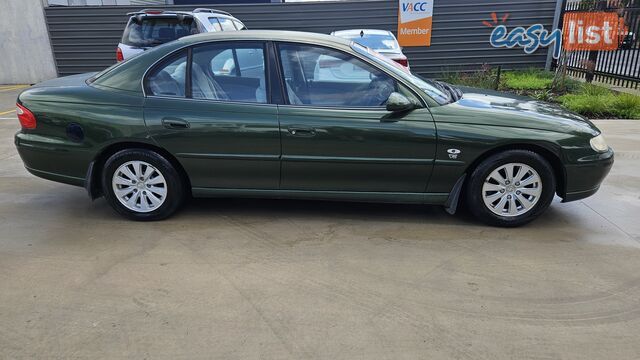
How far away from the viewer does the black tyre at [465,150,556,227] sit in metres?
3.88

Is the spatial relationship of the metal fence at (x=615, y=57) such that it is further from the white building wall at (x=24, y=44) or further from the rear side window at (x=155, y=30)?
the white building wall at (x=24, y=44)

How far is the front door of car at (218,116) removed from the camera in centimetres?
390

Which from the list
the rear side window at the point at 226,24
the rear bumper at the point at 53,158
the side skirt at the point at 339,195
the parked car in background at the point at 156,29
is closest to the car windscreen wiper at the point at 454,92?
the side skirt at the point at 339,195

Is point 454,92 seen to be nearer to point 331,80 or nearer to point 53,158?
point 331,80

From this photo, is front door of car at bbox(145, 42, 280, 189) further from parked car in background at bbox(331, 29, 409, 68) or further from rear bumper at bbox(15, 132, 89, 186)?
parked car in background at bbox(331, 29, 409, 68)

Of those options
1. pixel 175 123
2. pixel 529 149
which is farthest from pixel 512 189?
pixel 175 123

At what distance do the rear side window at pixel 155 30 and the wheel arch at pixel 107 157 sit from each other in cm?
482

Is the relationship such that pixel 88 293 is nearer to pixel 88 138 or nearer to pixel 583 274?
pixel 88 138

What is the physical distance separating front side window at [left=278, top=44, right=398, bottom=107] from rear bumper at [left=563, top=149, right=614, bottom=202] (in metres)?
1.63

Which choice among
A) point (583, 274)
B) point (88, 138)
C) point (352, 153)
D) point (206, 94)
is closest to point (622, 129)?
point (583, 274)

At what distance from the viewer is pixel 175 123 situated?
3920 mm

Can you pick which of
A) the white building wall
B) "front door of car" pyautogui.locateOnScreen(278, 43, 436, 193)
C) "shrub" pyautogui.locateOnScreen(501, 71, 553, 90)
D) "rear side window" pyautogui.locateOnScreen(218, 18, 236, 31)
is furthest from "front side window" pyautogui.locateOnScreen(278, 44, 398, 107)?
the white building wall

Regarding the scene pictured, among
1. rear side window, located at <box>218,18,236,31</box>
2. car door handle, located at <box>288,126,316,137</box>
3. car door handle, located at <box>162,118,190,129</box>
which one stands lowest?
car door handle, located at <box>288,126,316,137</box>

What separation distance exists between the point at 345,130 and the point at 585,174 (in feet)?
6.66
